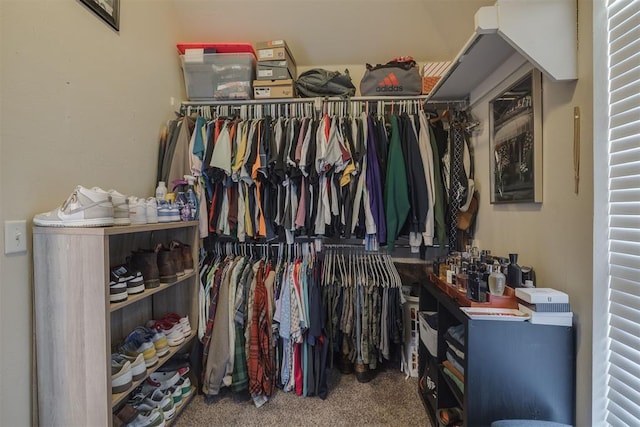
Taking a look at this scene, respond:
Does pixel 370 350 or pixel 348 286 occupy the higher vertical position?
pixel 348 286

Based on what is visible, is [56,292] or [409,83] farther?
[409,83]

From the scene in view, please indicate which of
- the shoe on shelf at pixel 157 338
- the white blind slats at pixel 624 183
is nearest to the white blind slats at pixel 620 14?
the white blind slats at pixel 624 183

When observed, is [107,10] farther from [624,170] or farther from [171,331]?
[624,170]

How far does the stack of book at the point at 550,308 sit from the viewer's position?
3.20ft

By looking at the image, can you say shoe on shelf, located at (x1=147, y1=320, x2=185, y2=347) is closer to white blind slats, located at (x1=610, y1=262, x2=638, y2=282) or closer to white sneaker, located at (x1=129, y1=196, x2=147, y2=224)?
white sneaker, located at (x1=129, y1=196, x2=147, y2=224)

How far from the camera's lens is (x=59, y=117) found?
1208 millimetres

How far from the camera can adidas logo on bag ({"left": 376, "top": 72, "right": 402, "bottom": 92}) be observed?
6.32 feet

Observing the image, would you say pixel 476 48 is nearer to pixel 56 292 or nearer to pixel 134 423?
pixel 56 292

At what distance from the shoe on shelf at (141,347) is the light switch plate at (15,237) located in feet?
2.09

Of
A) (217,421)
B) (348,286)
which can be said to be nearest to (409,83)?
(348,286)

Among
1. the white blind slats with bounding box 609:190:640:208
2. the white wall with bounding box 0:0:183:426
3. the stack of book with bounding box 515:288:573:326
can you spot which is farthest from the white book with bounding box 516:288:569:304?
the white wall with bounding box 0:0:183:426

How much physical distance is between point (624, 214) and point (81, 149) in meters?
2.18

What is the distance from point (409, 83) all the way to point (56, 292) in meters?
2.25

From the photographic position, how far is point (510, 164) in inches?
54.6
